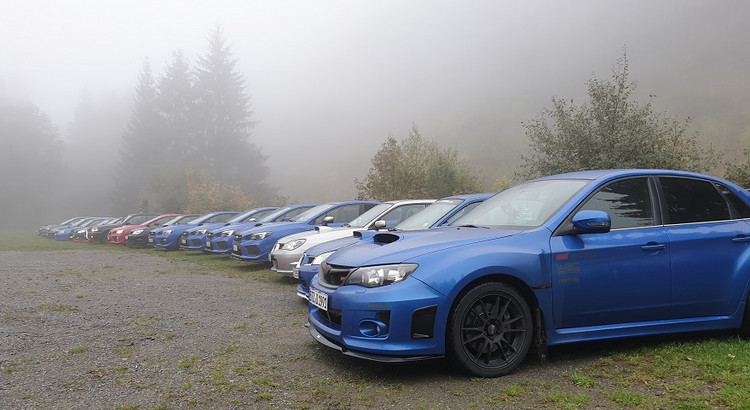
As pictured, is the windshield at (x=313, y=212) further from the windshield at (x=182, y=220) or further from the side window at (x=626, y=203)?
the windshield at (x=182, y=220)

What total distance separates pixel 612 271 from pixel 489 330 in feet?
3.73

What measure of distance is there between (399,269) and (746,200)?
11.3ft

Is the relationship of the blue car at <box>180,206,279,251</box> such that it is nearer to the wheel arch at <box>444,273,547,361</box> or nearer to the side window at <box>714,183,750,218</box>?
the wheel arch at <box>444,273,547,361</box>

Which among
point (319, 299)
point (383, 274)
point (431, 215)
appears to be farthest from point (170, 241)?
point (383, 274)

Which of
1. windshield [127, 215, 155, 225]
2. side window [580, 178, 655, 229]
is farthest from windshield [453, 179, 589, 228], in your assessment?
windshield [127, 215, 155, 225]

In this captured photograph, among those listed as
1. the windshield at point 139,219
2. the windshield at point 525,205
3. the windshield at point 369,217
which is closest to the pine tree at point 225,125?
the windshield at point 139,219

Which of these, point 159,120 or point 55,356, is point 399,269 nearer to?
point 55,356

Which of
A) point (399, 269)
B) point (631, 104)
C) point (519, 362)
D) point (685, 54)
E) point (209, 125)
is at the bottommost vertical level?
point (519, 362)

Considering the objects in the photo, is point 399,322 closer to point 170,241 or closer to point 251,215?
point 251,215

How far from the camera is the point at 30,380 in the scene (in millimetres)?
4348

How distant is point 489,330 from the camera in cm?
408

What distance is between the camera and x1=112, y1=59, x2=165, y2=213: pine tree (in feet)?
196

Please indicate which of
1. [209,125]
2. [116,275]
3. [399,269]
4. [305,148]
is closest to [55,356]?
[399,269]

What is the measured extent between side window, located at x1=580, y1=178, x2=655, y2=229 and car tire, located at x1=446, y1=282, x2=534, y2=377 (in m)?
1.09
